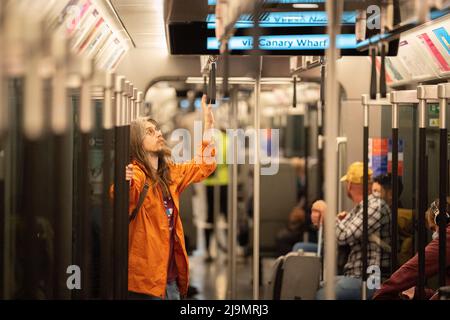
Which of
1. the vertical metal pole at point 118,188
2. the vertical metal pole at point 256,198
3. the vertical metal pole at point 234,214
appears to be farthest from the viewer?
the vertical metal pole at point 234,214

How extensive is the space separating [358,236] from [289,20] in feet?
5.81

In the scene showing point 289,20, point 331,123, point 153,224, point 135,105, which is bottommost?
point 153,224

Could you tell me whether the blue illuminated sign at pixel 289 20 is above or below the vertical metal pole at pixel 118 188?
above

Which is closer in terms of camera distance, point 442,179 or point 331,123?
point 331,123

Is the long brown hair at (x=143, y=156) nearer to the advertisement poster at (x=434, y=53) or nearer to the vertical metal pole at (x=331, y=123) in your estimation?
the vertical metal pole at (x=331, y=123)

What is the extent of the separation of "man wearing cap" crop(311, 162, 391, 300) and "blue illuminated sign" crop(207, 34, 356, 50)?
1.35 m

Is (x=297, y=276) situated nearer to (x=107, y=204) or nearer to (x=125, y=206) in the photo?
(x=125, y=206)

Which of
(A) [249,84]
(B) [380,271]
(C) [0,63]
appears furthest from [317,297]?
(C) [0,63]

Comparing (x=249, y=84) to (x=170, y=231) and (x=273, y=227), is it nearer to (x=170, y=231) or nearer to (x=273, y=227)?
(x=170, y=231)

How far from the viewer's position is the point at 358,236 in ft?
22.0

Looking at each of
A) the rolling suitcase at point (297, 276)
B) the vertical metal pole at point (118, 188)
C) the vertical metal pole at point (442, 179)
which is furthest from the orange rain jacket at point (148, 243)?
the rolling suitcase at point (297, 276)

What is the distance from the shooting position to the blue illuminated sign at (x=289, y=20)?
561 cm

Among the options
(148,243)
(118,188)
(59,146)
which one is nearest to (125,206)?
(118,188)

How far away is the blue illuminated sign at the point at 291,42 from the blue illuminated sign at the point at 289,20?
92 mm
